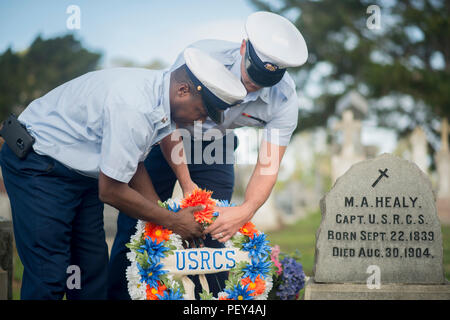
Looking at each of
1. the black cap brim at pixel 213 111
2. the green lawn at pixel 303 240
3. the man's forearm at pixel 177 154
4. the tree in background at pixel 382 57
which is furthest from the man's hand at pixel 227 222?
the tree in background at pixel 382 57

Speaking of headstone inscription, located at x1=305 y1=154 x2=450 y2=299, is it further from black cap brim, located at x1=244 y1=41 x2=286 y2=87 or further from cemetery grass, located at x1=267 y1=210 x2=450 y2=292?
cemetery grass, located at x1=267 y1=210 x2=450 y2=292

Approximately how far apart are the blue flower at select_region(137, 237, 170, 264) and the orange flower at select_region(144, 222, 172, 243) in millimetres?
35

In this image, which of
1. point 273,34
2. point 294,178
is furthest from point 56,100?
point 294,178

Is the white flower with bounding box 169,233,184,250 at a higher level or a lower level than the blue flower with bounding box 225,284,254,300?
higher

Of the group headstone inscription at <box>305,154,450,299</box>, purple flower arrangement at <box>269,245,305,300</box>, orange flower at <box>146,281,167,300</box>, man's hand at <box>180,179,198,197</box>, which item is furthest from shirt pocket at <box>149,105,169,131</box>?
purple flower arrangement at <box>269,245,305,300</box>

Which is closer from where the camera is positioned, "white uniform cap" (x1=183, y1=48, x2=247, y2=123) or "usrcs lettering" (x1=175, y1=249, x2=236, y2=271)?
"white uniform cap" (x1=183, y1=48, x2=247, y2=123)

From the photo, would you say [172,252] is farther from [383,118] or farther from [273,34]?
[383,118]

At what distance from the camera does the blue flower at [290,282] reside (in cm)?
398

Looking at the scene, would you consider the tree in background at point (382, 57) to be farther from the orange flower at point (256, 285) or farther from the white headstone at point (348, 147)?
the orange flower at point (256, 285)

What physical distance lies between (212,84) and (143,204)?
75cm

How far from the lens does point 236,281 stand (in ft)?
10.1

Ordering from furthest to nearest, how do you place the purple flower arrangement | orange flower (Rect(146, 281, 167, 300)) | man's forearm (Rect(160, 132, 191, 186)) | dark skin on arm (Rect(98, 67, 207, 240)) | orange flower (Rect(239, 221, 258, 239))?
the purple flower arrangement → man's forearm (Rect(160, 132, 191, 186)) → orange flower (Rect(239, 221, 258, 239)) → orange flower (Rect(146, 281, 167, 300)) → dark skin on arm (Rect(98, 67, 207, 240))

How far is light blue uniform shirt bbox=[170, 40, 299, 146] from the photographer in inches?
135
